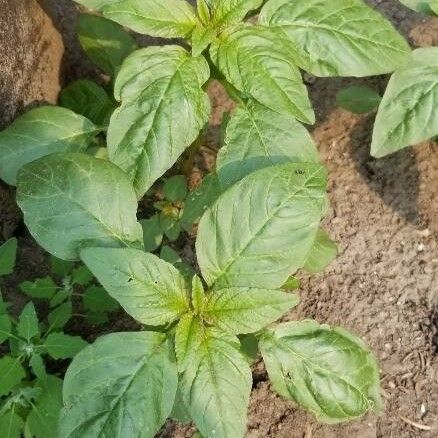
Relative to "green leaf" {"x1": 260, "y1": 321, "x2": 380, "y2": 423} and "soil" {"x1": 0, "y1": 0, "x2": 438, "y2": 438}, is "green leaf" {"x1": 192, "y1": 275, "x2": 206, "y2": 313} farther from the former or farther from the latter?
"soil" {"x1": 0, "y1": 0, "x2": 438, "y2": 438}

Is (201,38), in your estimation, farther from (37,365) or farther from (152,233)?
(37,365)

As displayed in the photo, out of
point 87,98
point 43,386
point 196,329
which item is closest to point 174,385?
point 196,329

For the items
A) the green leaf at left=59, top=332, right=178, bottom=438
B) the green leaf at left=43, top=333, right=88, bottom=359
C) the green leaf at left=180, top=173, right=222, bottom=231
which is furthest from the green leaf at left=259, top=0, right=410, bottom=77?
the green leaf at left=43, top=333, right=88, bottom=359

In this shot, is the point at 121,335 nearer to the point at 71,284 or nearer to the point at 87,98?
the point at 71,284

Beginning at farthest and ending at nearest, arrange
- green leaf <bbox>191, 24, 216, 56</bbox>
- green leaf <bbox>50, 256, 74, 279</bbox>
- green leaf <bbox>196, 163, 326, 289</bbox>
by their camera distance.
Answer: green leaf <bbox>50, 256, 74, 279</bbox>, green leaf <bbox>191, 24, 216, 56</bbox>, green leaf <bbox>196, 163, 326, 289</bbox>

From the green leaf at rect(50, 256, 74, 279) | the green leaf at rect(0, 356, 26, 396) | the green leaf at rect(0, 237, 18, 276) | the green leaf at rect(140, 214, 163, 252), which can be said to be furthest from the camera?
the green leaf at rect(140, 214, 163, 252)
